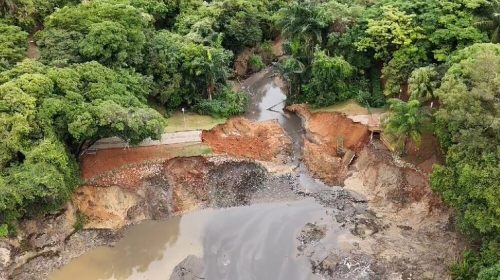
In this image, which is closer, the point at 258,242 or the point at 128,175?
the point at 258,242

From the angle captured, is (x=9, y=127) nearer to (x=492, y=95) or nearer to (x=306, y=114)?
(x=306, y=114)

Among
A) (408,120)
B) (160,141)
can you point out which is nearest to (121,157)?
(160,141)

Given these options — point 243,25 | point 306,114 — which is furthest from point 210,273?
point 243,25

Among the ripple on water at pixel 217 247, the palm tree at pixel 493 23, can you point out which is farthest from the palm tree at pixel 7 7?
the palm tree at pixel 493 23

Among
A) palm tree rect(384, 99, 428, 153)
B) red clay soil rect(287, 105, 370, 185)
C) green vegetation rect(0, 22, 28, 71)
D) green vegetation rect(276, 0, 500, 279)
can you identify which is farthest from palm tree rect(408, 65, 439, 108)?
green vegetation rect(0, 22, 28, 71)

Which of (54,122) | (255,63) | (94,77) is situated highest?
(94,77)

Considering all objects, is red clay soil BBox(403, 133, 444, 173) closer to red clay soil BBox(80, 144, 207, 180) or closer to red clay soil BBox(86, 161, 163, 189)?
red clay soil BBox(80, 144, 207, 180)

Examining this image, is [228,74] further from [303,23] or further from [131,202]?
[131,202]
